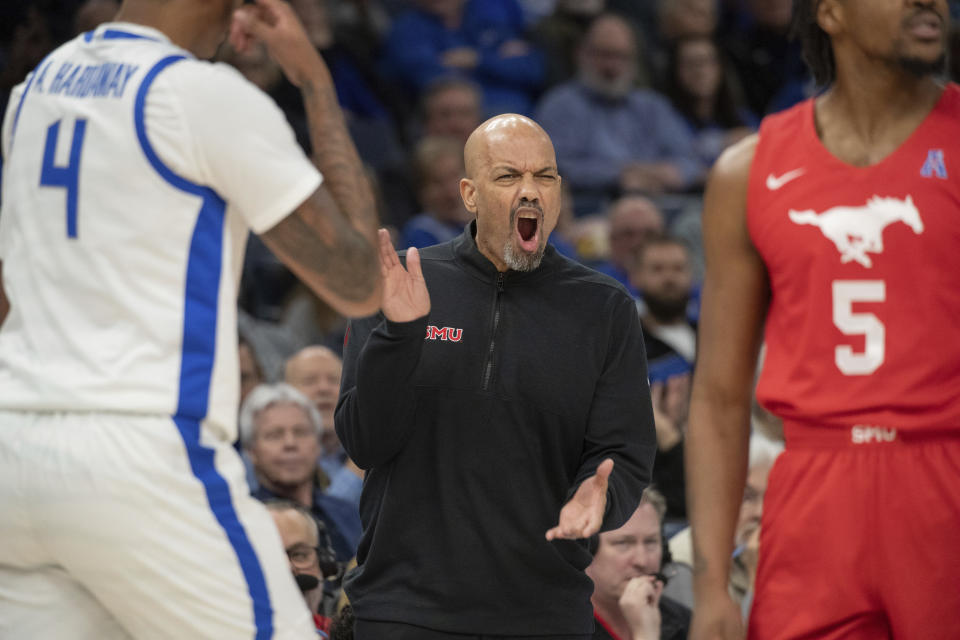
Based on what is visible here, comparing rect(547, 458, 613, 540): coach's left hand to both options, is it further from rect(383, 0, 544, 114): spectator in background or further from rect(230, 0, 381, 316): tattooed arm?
rect(383, 0, 544, 114): spectator in background

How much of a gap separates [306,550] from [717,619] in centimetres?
231

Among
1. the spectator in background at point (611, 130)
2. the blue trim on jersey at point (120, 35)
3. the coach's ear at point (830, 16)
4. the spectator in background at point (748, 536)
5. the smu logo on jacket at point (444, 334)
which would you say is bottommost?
the spectator in background at point (748, 536)

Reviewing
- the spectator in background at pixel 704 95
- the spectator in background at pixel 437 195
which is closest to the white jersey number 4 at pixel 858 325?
the spectator in background at pixel 437 195

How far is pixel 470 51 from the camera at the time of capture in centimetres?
1034

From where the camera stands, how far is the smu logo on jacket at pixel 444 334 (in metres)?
3.65

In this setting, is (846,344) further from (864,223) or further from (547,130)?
(547,130)

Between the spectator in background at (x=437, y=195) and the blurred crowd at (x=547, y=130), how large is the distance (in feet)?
0.05

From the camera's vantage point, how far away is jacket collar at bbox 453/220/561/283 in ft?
12.4

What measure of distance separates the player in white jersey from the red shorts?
106 centimetres

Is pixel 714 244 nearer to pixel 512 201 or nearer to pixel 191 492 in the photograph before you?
pixel 512 201

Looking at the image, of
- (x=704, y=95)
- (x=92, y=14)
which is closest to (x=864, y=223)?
(x=92, y=14)

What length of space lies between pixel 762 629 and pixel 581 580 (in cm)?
71

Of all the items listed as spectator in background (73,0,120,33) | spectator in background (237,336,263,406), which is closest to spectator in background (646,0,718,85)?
spectator in background (73,0,120,33)

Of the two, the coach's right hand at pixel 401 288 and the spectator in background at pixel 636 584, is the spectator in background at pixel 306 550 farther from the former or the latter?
the coach's right hand at pixel 401 288
